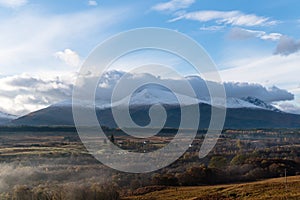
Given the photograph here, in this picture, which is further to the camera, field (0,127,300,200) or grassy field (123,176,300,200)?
grassy field (123,176,300,200)

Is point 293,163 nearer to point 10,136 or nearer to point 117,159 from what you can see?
point 117,159

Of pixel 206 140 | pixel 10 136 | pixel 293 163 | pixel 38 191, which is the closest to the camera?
pixel 38 191

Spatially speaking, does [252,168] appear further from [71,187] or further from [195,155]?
[71,187]

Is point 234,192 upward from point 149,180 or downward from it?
downward

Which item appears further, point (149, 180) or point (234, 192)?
point (149, 180)

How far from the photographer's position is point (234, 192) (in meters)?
42.7

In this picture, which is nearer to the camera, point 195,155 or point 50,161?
point 50,161

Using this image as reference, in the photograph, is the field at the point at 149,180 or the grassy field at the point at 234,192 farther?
the grassy field at the point at 234,192

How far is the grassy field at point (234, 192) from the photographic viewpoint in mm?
40312

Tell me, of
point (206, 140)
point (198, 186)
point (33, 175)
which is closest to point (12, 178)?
point (33, 175)

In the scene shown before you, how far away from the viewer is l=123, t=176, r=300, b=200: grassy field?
40.3 m

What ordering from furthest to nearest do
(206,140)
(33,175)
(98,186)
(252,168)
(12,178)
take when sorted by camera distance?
1. (206,140)
2. (252,168)
3. (33,175)
4. (12,178)
5. (98,186)

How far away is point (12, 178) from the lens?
44.1 m

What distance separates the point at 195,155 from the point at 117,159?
1468cm
